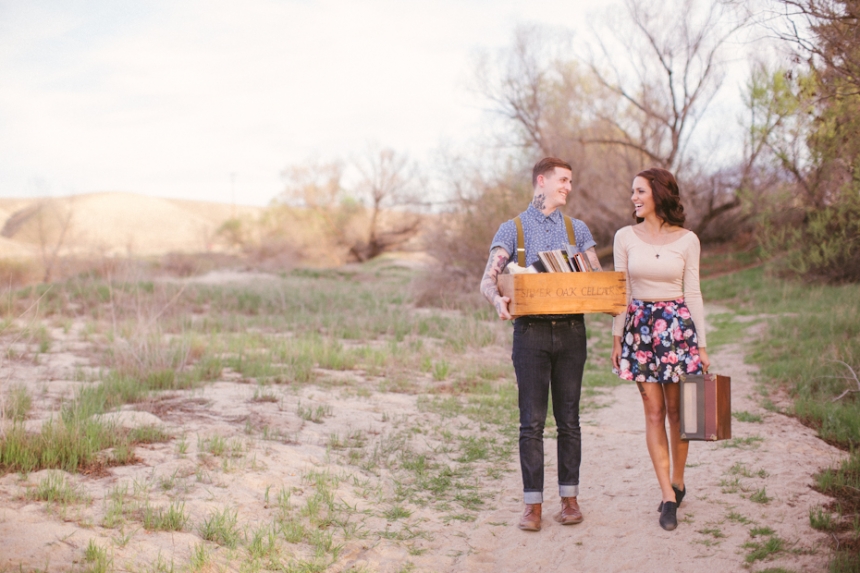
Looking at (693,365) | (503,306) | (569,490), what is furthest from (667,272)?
(569,490)

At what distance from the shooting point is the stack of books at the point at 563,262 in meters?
4.19

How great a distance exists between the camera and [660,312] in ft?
14.7

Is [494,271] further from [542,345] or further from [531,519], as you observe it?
[531,519]

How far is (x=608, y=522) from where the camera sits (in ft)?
15.3

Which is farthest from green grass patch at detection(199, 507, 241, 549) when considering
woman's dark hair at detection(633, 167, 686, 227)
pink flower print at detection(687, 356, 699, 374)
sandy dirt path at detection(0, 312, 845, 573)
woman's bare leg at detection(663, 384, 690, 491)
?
woman's dark hair at detection(633, 167, 686, 227)

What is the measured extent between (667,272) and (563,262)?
0.71 metres

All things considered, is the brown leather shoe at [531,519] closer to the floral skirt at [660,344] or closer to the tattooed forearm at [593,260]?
the floral skirt at [660,344]

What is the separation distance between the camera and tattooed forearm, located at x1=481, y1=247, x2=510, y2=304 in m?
4.30

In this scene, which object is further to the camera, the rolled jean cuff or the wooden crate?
the rolled jean cuff

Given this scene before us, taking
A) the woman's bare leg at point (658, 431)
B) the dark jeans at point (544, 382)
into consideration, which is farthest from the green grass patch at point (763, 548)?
the dark jeans at point (544, 382)

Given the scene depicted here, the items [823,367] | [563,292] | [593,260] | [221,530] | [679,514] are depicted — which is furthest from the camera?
[823,367]

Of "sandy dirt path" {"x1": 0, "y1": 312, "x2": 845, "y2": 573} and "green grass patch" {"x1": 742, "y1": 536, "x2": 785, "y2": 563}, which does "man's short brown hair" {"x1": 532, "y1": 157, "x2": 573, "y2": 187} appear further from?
"green grass patch" {"x1": 742, "y1": 536, "x2": 785, "y2": 563}

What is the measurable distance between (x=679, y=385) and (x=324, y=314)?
11.5 meters

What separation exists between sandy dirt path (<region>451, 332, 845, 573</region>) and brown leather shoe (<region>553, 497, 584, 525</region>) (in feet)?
0.16
